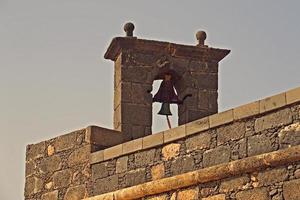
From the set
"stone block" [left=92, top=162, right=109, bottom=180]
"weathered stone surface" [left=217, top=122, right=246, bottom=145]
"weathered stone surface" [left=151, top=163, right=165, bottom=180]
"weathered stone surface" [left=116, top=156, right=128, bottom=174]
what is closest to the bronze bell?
"stone block" [left=92, top=162, right=109, bottom=180]

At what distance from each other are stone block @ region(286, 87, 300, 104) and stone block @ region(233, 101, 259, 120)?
0.39 metres

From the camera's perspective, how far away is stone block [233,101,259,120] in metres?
8.23

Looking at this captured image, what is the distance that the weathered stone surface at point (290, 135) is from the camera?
7785 millimetres

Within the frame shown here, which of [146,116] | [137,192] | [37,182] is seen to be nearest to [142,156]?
[137,192]

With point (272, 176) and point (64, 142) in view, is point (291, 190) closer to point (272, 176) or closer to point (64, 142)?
point (272, 176)

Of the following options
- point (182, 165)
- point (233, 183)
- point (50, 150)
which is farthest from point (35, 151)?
point (233, 183)

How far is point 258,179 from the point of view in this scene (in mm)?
8055

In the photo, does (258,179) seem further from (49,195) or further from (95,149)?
(49,195)

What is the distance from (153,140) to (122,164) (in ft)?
1.76

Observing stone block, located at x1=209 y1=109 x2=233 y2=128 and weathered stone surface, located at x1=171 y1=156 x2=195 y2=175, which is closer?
stone block, located at x1=209 y1=109 x2=233 y2=128

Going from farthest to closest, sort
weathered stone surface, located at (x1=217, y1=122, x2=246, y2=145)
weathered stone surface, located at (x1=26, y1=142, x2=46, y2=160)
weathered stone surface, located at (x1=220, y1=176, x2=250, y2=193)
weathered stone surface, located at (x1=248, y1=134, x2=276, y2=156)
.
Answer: weathered stone surface, located at (x1=26, y1=142, x2=46, y2=160), weathered stone surface, located at (x1=217, y1=122, x2=246, y2=145), weathered stone surface, located at (x1=220, y1=176, x2=250, y2=193), weathered stone surface, located at (x1=248, y1=134, x2=276, y2=156)

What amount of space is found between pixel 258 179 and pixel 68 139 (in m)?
3.12

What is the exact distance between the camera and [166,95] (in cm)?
1101

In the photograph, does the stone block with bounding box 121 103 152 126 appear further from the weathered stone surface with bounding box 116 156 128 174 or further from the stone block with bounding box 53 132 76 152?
the weathered stone surface with bounding box 116 156 128 174
